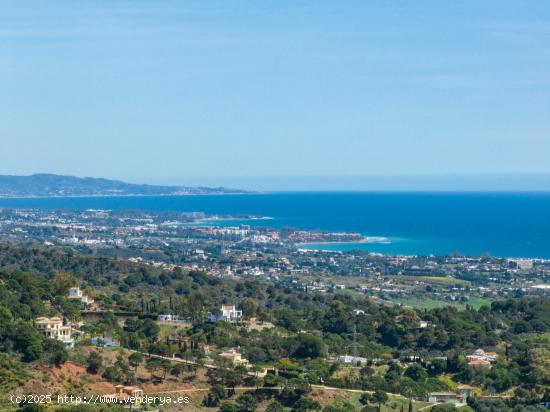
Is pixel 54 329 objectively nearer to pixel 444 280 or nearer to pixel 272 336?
pixel 272 336

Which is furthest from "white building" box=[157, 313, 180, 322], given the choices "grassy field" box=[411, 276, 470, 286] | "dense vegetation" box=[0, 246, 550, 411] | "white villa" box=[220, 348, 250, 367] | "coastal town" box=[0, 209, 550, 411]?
"grassy field" box=[411, 276, 470, 286]

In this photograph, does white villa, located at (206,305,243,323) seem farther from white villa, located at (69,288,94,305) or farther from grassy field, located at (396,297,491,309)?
grassy field, located at (396,297,491,309)

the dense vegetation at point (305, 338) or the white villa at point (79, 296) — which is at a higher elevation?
the white villa at point (79, 296)

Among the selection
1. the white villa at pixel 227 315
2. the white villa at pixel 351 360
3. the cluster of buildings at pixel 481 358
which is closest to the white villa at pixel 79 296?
the white villa at pixel 227 315

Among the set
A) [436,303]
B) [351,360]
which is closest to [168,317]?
[351,360]

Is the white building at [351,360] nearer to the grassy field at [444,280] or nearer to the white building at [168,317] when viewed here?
the white building at [168,317]
